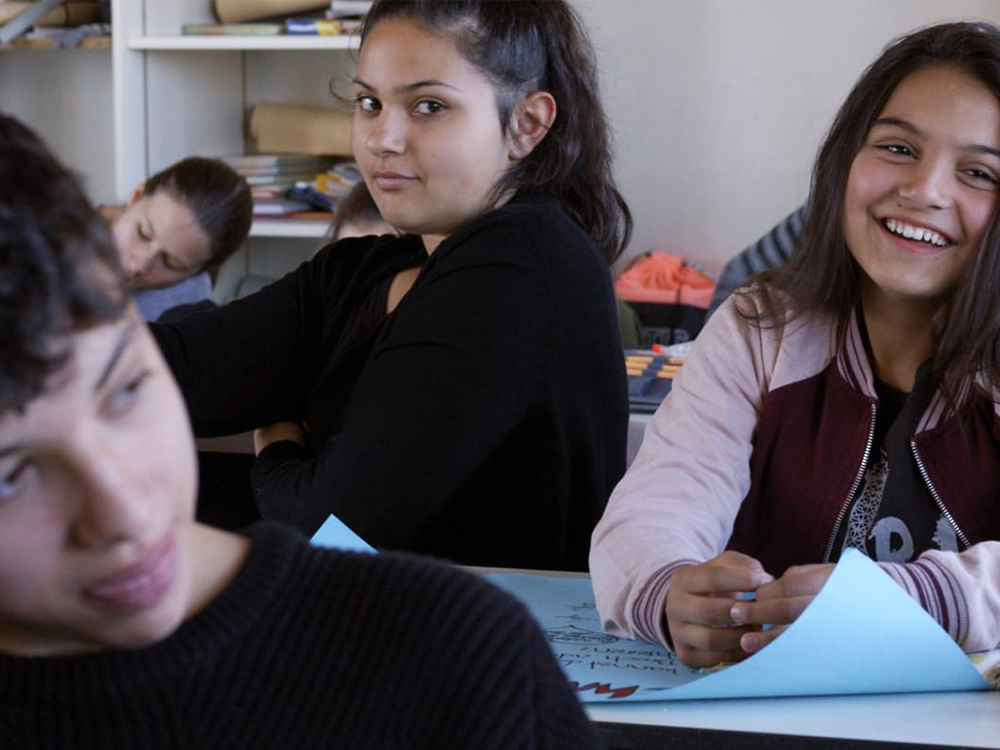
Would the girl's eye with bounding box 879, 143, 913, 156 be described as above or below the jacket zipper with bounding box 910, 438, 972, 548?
above

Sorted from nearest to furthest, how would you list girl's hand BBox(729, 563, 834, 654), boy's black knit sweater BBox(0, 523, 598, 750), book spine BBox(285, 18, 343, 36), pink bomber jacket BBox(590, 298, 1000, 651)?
boy's black knit sweater BBox(0, 523, 598, 750) → girl's hand BBox(729, 563, 834, 654) → pink bomber jacket BBox(590, 298, 1000, 651) → book spine BBox(285, 18, 343, 36)

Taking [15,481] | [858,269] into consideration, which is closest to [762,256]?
[858,269]

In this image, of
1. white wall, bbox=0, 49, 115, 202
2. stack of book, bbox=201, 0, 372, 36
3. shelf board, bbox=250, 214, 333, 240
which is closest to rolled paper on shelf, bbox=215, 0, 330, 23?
stack of book, bbox=201, 0, 372, 36

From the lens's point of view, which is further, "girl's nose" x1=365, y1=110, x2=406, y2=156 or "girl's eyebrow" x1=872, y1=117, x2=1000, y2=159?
"girl's nose" x1=365, y1=110, x2=406, y2=156

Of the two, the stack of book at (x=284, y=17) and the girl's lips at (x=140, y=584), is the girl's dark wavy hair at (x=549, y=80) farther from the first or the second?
the stack of book at (x=284, y=17)

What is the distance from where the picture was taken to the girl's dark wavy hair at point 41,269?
502 millimetres

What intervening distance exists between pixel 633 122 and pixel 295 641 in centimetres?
353

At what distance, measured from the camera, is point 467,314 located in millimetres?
1466

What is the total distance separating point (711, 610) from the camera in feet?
3.59

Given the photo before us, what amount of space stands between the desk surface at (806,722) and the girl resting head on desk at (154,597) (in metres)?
0.30

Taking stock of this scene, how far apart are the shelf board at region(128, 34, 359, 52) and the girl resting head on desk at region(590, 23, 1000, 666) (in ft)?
7.21

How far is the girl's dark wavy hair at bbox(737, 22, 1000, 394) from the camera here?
4.48 feet

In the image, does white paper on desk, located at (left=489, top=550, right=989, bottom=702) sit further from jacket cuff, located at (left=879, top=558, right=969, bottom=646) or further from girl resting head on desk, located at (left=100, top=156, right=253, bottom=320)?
girl resting head on desk, located at (left=100, top=156, right=253, bottom=320)

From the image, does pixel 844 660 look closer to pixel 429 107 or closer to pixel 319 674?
pixel 319 674
